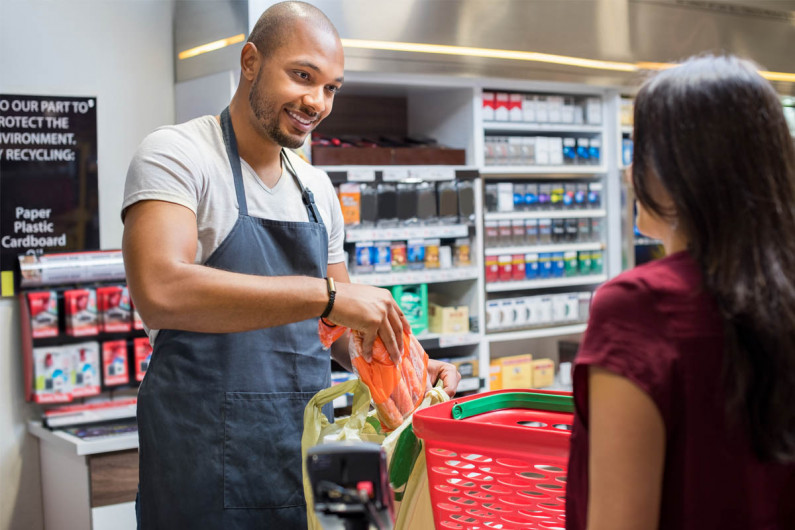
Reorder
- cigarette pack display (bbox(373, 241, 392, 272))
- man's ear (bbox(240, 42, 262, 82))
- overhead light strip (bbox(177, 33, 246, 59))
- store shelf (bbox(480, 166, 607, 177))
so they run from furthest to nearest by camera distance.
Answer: store shelf (bbox(480, 166, 607, 177)), cigarette pack display (bbox(373, 241, 392, 272)), overhead light strip (bbox(177, 33, 246, 59)), man's ear (bbox(240, 42, 262, 82))

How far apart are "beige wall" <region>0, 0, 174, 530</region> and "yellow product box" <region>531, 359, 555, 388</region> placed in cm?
245

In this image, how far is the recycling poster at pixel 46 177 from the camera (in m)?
3.97

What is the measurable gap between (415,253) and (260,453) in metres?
2.67

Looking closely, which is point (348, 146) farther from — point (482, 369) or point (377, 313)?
point (377, 313)

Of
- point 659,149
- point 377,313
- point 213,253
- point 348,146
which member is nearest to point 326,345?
point 377,313

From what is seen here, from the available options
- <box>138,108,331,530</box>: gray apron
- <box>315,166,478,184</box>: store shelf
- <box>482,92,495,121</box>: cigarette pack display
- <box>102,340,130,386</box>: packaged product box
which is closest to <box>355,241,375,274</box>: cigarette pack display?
<box>315,166,478,184</box>: store shelf

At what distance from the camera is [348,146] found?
4.25m

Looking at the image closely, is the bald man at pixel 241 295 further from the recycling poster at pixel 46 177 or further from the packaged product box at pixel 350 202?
the recycling poster at pixel 46 177

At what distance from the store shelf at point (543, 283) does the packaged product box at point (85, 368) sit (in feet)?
6.74

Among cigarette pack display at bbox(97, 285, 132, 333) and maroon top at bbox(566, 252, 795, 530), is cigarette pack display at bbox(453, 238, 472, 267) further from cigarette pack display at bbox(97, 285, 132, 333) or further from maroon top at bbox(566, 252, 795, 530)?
maroon top at bbox(566, 252, 795, 530)

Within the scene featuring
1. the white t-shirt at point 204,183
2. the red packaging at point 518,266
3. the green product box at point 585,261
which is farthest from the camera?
the green product box at point 585,261

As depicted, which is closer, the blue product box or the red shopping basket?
the red shopping basket

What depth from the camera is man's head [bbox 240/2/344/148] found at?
1969 millimetres

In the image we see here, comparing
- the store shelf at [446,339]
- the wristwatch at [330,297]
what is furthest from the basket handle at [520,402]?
the store shelf at [446,339]
